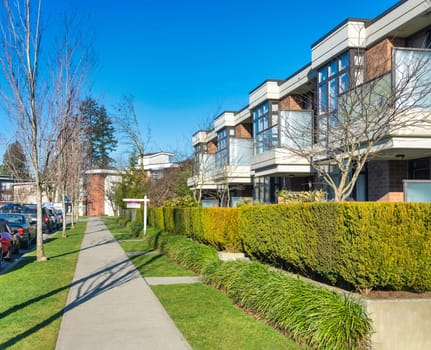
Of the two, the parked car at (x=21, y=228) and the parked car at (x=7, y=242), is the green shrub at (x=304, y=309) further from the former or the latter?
the parked car at (x=21, y=228)

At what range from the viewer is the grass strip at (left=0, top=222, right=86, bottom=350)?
6.72 metres

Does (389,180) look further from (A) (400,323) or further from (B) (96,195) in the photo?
(B) (96,195)

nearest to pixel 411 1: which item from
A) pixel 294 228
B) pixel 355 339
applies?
pixel 294 228

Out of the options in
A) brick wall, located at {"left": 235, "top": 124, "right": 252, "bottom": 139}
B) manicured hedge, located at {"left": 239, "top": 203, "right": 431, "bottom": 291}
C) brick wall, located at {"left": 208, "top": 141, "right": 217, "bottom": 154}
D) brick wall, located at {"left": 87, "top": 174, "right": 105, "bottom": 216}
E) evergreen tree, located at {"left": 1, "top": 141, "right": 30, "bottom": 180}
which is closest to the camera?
manicured hedge, located at {"left": 239, "top": 203, "right": 431, "bottom": 291}

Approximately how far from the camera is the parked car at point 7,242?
15.6 metres


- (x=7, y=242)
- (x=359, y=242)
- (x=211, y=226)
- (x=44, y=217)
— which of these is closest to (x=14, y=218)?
(x=7, y=242)

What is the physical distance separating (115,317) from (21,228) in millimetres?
14186

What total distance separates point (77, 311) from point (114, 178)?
64714 millimetres

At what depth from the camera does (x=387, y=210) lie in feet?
21.4

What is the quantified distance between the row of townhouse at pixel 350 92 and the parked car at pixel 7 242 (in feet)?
29.8

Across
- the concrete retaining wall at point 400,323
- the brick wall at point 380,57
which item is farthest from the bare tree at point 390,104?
the concrete retaining wall at point 400,323

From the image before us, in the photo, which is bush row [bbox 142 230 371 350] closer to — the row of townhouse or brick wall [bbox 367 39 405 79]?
the row of townhouse

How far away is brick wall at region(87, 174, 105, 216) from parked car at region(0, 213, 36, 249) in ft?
176

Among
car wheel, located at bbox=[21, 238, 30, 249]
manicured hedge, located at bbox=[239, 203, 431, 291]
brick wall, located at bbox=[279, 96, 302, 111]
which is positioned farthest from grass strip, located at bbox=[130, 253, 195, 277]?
brick wall, located at bbox=[279, 96, 302, 111]
